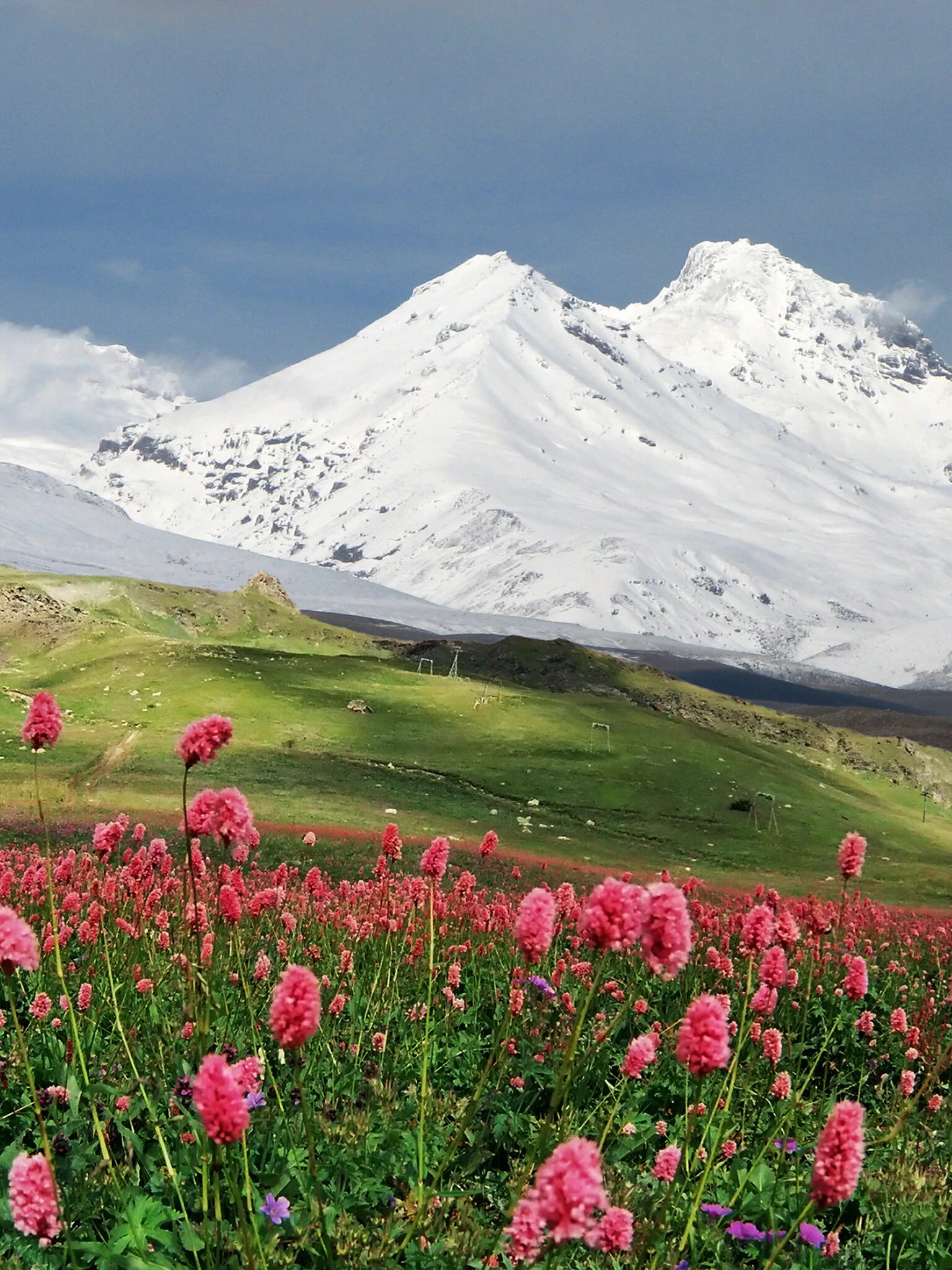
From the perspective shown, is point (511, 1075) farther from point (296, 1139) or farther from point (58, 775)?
point (58, 775)

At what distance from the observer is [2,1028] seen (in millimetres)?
6707

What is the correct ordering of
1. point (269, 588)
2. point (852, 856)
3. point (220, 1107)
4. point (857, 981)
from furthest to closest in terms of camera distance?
1. point (269, 588)
2. point (857, 981)
3. point (852, 856)
4. point (220, 1107)

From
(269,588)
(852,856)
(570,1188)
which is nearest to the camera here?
(570,1188)

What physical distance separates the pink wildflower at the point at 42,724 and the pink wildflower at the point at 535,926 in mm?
2332

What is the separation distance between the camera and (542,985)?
7.82 metres

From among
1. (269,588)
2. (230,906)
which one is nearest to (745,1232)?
(230,906)

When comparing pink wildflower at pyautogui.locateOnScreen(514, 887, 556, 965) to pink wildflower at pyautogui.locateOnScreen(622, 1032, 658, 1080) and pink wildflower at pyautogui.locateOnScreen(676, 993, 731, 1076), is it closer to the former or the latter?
pink wildflower at pyautogui.locateOnScreen(676, 993, 731, 1076)

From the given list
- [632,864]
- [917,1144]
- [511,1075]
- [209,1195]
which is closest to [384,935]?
[511,1075]

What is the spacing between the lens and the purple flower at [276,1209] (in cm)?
416

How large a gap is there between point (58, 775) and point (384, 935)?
1283 inches

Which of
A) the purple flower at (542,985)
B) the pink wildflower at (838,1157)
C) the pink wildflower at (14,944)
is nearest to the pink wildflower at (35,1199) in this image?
the pink wildflower at (14,944)

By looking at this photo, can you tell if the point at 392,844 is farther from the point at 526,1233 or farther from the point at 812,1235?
the point at 526,1233

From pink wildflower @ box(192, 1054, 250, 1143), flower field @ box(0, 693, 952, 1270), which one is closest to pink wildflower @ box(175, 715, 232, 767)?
flower field @ box(0, 693, 952, 1270)

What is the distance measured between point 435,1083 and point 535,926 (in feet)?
13.7
